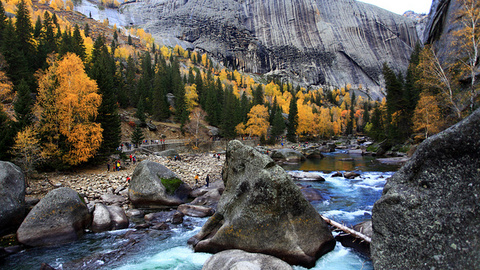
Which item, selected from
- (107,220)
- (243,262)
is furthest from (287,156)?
(243,262)

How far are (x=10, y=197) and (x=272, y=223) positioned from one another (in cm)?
1471

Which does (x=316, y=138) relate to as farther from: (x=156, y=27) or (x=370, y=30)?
(x=156, y=27)

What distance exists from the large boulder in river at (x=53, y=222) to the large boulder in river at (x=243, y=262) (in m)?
9.17

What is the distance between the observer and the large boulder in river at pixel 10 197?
39.5 feet

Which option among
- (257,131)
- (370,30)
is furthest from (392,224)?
(370,30)

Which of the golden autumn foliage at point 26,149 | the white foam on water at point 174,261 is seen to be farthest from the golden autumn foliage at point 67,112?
the white foam on water at point 174,261

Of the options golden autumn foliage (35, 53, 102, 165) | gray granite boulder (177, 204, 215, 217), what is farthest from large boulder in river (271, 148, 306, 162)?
golden autumn foliage (35, 53, 102, 165)

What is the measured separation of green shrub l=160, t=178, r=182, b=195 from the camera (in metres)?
18.3

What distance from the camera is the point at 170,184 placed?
734 inches

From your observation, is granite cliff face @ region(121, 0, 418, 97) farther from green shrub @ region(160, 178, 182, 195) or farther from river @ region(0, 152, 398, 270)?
river @ region(0, 152, 398, 270)

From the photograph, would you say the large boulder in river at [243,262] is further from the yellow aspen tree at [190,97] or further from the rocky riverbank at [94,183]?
the yellow aspen tree at [190,97]

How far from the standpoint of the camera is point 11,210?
40.3 feet

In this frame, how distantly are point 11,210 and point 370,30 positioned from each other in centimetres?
23020

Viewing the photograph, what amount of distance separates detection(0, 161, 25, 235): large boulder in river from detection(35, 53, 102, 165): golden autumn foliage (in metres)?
7.97
